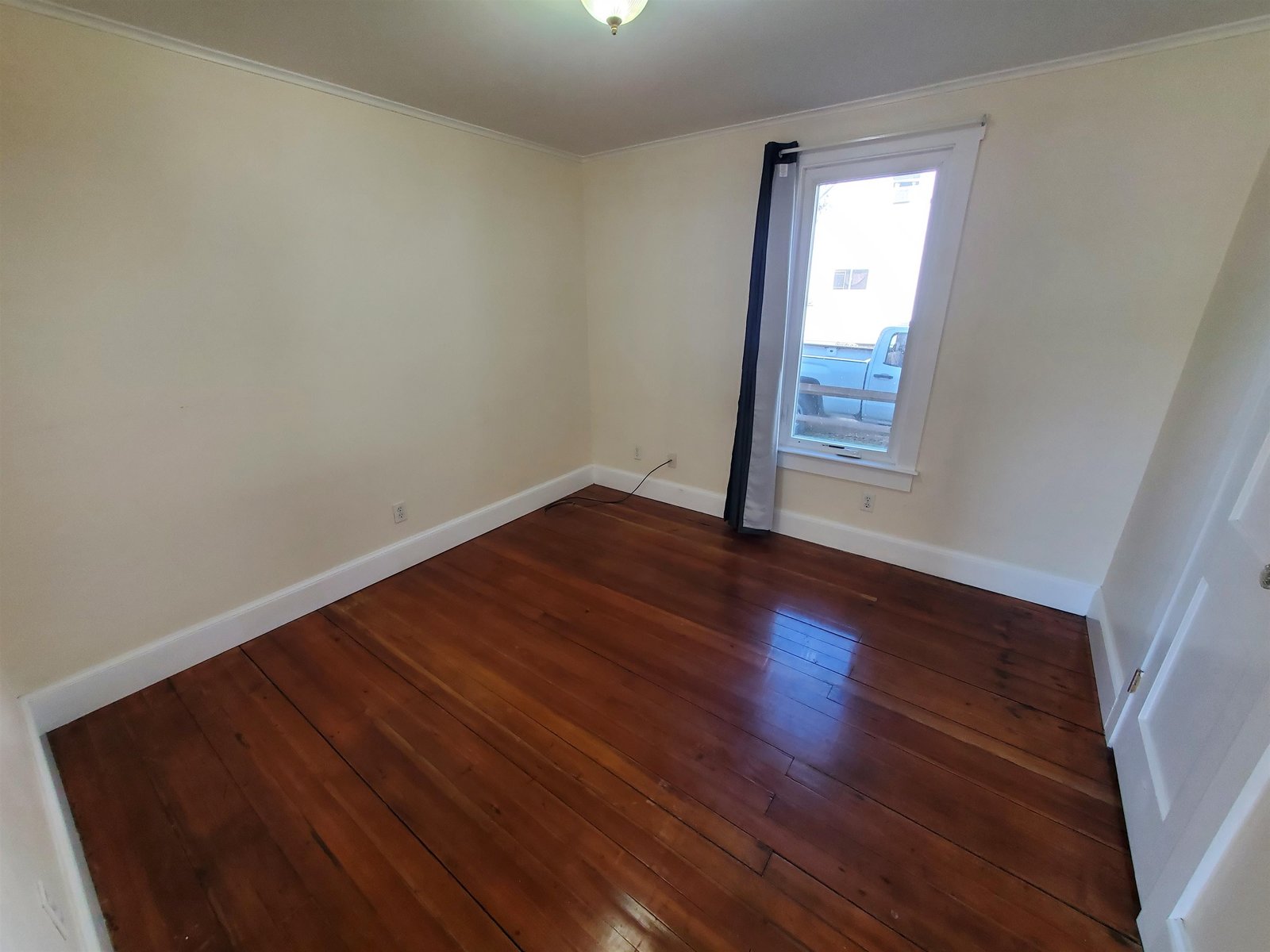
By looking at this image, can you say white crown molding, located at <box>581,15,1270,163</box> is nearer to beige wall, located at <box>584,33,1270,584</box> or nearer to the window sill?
beige wall, located at <box>584,33,1270,584</box>

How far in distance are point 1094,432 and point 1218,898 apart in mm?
1767

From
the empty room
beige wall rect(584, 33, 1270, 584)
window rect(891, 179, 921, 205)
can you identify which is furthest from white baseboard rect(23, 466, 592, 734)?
window rect(891, 179, 921, 205)

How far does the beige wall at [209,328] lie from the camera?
61.2 inches

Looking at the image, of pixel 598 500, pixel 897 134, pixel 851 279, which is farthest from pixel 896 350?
pixel 598 500

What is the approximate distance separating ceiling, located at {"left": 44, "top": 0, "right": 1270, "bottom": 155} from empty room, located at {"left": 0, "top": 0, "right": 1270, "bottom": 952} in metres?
0.02

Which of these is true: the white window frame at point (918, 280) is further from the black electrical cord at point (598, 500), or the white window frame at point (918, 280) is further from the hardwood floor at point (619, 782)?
the black electrical cord at point (598, 500)

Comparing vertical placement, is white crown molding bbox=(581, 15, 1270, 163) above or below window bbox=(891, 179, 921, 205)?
above

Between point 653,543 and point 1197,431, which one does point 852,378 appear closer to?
point 1197,431

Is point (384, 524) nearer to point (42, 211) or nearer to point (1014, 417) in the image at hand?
point (42, 211)

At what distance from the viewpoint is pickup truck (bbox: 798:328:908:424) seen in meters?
2.53

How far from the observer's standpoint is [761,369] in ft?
9.07

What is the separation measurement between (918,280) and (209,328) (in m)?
3.04

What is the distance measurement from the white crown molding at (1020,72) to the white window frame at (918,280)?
0.15 m

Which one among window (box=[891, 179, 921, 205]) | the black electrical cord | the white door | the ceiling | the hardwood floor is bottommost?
the hardwood floor
